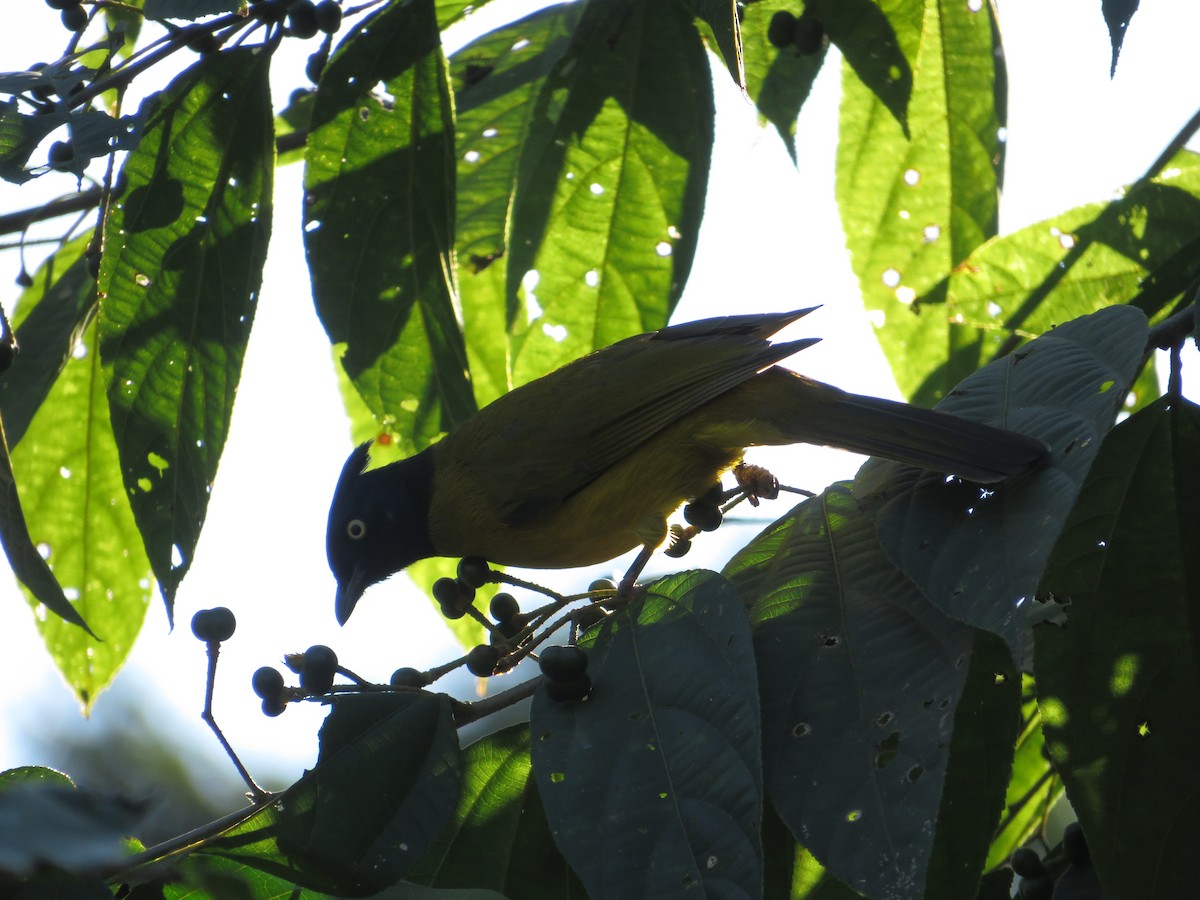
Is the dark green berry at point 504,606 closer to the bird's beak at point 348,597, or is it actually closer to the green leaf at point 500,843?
the green leaf at point 500,843

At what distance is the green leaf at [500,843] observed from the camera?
8.64 feet

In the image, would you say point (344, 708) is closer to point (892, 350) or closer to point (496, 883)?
point (496, 883)

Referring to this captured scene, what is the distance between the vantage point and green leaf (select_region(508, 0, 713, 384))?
394 cm

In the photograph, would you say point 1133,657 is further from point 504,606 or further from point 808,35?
point 808,35

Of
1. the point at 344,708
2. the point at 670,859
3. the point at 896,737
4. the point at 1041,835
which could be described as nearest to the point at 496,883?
the point at 344,708

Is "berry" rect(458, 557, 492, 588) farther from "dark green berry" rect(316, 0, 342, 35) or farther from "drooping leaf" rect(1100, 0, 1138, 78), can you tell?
"drooping leaf" rect(1100, 0, 1138, 78)

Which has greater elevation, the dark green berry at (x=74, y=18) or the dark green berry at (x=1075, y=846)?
the dark green berry at (x=74, y=18)

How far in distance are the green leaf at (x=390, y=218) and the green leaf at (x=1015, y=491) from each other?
1406mm

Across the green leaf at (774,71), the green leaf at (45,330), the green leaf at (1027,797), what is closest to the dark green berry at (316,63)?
the green leaf at (45,330)

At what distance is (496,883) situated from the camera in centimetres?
263

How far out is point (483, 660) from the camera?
2.90 metres

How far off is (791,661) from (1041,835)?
1649mm

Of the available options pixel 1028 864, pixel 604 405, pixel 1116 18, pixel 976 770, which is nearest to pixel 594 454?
pixel 604 405

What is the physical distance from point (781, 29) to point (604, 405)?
1.39 metres
